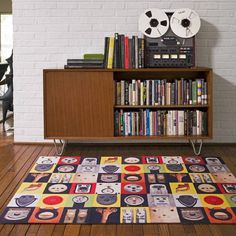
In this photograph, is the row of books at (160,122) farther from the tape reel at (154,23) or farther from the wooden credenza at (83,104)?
the tape reel at (154,23)

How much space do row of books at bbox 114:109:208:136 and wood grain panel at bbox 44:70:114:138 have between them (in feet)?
0.40

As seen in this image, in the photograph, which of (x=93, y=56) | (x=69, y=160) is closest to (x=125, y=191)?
(x=69, y=160)

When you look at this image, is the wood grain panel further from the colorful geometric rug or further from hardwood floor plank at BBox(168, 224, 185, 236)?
hardwood floor plank at BBox(168, 224, 185, 236)

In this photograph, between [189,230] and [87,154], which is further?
[87,154]

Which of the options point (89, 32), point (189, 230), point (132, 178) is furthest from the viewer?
point (89, 32)

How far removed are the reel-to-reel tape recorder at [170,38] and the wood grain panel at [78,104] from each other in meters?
0.46

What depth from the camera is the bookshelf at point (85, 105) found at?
12.9ft

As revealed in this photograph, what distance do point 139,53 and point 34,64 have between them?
1.08 metres

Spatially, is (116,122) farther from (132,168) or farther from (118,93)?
(132,168)

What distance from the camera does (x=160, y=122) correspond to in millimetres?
4031

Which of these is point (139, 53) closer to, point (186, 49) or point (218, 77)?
point (186, 49)

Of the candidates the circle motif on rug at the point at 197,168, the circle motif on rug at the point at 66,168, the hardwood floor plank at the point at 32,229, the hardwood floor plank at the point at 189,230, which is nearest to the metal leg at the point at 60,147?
the circle motif on rug at the point at 66,168

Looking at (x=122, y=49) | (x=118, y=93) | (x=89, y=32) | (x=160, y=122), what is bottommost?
(x=160, y=122)

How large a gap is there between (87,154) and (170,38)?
1.28m
